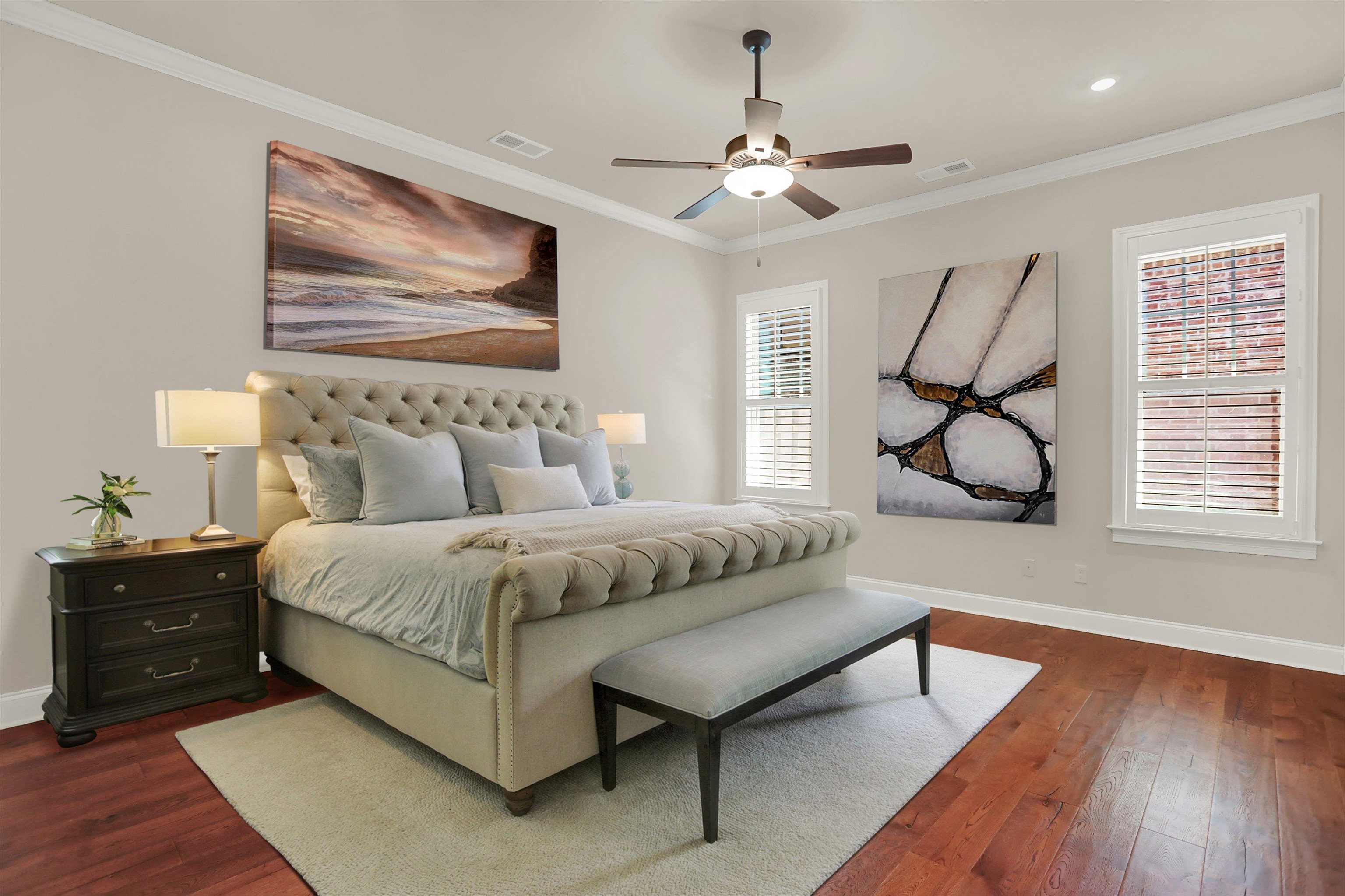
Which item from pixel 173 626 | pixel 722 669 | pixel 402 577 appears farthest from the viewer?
pixel 173 626

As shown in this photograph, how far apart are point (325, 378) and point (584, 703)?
7.28ft

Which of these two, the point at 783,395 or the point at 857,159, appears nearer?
the point at 857,159

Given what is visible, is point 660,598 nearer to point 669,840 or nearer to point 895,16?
point 669,840

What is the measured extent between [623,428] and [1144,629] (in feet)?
10.5

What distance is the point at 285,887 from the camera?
166 centimetres

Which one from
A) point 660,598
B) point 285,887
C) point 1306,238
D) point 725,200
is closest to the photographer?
point 285,887

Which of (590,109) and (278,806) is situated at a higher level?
(590,109)

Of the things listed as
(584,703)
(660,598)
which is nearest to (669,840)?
(584,703)

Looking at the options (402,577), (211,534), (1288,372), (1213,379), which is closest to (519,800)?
(402,577)

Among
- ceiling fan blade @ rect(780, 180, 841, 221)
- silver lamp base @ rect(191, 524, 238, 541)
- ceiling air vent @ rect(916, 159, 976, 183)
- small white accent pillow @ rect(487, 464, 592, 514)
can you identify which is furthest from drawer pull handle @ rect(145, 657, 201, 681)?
ceiling air vent @ rect(916, 159, 976, 183)

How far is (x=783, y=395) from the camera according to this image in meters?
5.44

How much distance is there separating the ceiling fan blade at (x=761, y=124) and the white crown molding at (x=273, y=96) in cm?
204

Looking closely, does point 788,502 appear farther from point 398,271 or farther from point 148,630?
point 148,630

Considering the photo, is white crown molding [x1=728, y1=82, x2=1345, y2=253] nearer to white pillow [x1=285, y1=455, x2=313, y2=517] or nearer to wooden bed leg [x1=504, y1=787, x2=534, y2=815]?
white pillow [x1=285, y1=455, x2=313, y2=517]
